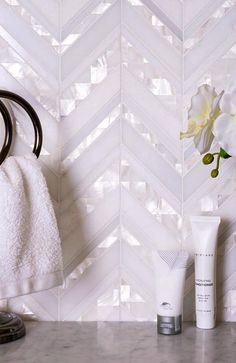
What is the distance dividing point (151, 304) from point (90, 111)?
387mm

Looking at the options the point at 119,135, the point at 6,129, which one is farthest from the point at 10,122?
the point at 119,135

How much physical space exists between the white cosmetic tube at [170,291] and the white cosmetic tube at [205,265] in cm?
3

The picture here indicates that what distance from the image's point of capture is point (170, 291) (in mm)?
1001

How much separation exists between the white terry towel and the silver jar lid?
0.20 metres

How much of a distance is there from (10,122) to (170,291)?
0.42 meters

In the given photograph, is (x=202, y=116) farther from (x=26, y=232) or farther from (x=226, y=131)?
(x=26, y=232)

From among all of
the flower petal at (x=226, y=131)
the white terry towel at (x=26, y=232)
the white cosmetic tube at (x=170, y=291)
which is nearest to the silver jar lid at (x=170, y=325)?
the white cosmetic tube at (x=170, y=291)

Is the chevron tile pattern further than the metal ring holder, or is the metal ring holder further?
the chevron tile pattern

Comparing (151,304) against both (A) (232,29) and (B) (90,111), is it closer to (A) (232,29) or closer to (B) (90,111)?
(B) (90,111)

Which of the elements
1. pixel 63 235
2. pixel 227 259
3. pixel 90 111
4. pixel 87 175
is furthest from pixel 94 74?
pixel 227 259

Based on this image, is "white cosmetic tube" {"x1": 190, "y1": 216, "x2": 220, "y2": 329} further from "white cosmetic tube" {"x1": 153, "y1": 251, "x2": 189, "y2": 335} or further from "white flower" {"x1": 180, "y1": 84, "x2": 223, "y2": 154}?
"white flower" {"x1": 180, "y1": 84, "x2": 223, "y2": 154}

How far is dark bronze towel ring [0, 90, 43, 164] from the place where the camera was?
1.03m

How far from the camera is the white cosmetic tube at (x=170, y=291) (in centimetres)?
100

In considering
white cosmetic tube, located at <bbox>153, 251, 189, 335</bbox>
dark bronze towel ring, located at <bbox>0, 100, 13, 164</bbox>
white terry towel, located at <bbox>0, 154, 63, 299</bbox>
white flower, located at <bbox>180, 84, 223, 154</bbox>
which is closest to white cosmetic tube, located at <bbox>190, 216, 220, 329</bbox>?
white cosmetic tube, located at <bbox>153, 251, 189, 335</bbox>
